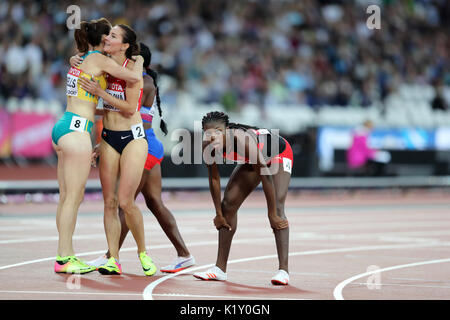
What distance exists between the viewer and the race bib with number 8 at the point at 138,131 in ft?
29.6

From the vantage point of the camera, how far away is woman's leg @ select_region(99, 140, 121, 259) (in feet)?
29.6

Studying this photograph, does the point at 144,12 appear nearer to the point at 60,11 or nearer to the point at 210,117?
the point at 60,11

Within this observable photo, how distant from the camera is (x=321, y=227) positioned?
50.8ft

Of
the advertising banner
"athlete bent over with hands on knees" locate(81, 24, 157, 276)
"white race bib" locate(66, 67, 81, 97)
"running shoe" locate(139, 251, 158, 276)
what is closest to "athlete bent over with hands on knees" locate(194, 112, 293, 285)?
"running shoe" locate(139, 251, 158, 276)

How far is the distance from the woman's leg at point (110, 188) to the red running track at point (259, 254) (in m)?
0.44

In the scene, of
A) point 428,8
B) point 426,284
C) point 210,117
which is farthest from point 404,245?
point 428,8

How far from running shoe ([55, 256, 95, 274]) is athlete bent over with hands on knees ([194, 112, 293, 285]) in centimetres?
122

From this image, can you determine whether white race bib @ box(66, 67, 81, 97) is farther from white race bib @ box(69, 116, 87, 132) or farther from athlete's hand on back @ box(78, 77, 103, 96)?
white race bib @ box(69, 116, 87, 132)

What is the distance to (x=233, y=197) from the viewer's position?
894 cm

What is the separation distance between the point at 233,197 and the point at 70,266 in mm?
1894

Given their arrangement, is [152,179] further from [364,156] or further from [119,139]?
[364,156]

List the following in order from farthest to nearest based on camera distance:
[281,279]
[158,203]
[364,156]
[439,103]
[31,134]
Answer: [439,103] < [364,156] < [31,134] < [158,203] < [281,279]

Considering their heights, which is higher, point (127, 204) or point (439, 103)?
point (439, 103)

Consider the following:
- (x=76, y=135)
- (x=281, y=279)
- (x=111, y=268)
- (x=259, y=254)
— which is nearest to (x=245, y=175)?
(x=281, y=279)
